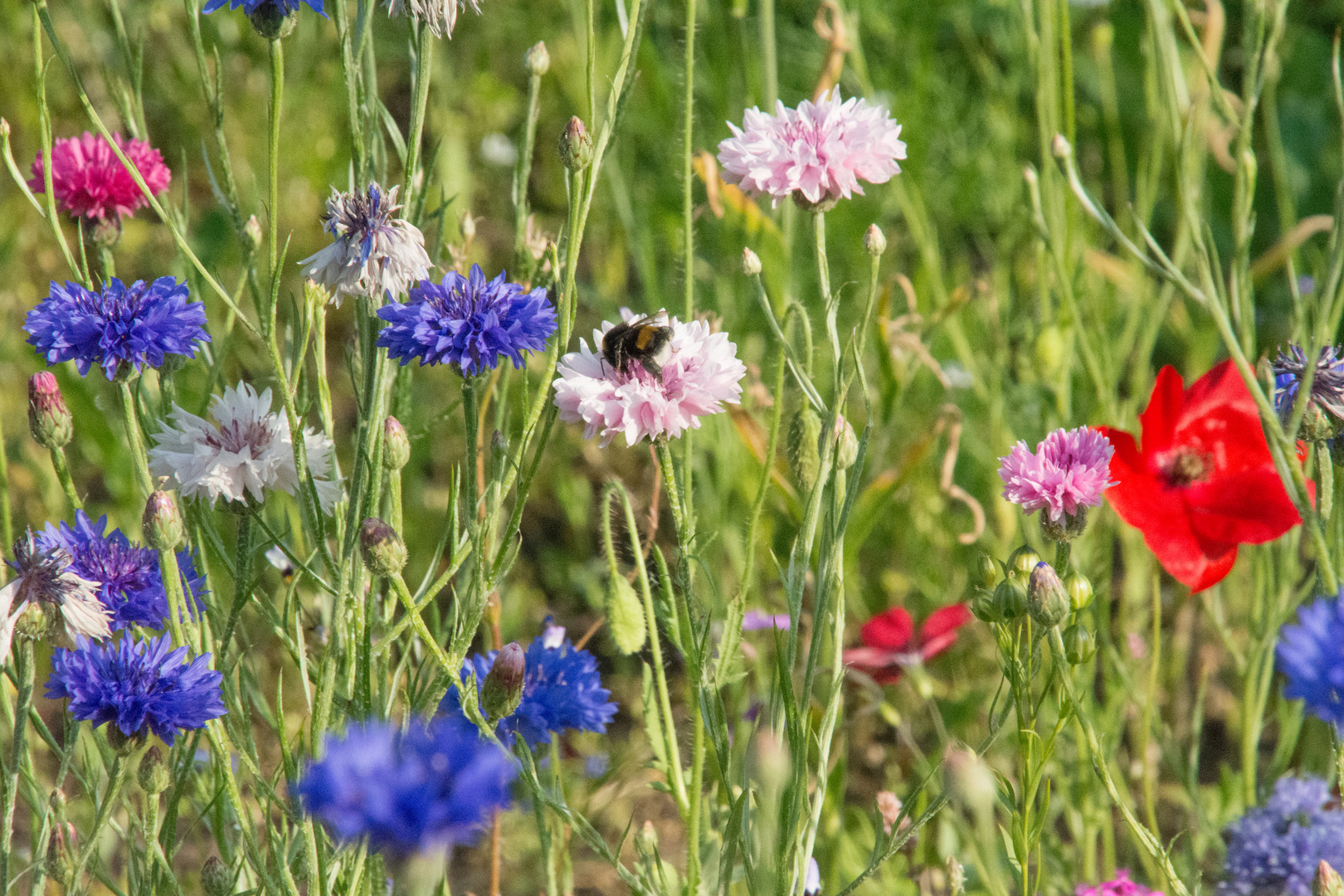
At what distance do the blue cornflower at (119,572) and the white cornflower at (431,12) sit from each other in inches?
13.2

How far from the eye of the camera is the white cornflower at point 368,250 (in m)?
0.63

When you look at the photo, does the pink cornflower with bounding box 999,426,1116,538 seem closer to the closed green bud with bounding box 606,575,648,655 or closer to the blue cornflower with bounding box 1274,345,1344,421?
the blue cornflower with bounding box 1274,345,1344,421

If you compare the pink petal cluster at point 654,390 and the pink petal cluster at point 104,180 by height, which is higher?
the pink petal cluster at point 104,180

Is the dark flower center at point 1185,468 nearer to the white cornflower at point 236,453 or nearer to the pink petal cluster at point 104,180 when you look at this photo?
the white cornflower at point 236,453

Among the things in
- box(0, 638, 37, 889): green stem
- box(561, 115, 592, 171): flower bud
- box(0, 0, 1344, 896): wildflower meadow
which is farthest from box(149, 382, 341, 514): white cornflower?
box(561, 115, 592, 171): flower bud

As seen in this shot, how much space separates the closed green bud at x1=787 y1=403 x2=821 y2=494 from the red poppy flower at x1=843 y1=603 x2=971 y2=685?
0.33 meters

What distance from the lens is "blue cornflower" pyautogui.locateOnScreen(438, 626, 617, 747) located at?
75 centimetres

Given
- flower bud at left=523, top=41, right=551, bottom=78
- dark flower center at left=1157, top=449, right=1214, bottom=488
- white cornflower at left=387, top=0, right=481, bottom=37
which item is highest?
flower bud at left=523, top=41, right=551, bottom=78

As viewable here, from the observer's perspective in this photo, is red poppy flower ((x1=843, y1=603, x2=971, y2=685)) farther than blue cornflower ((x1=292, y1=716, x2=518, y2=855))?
Yes

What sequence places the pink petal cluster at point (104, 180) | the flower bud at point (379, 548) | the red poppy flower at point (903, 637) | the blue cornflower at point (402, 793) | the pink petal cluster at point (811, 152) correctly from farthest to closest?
1. the red poppy flower at point (903, 637)
2. the pink petal cluster at point (104, 180)
3. the pink petal cluster at point (811, 152)
4. the flower bud at point (379, 548)
5. the blue cornflower at point (402, 793)

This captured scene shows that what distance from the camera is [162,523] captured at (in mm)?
596

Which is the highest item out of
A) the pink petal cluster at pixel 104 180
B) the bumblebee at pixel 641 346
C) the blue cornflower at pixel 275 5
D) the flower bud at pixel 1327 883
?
the pink petal cluster at pixel 104 180

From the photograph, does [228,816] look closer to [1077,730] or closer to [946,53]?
[1077,730]

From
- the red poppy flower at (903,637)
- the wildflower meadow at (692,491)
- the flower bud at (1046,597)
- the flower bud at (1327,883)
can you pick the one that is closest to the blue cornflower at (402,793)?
the wildflower meadow at (692,491)
